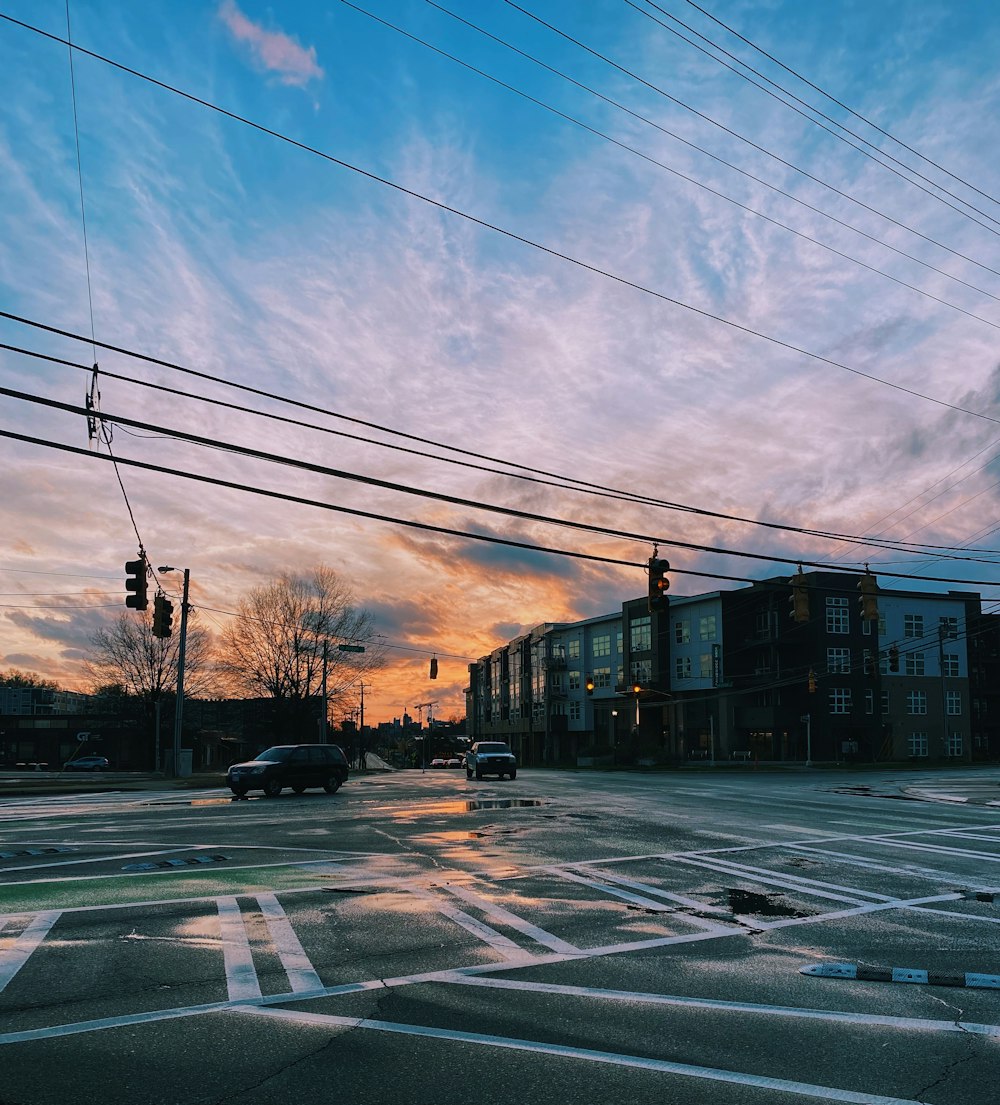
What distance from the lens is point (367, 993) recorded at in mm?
6590

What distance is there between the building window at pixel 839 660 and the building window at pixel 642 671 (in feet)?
53.0

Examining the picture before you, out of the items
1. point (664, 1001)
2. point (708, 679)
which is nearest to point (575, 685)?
point (708, 679)

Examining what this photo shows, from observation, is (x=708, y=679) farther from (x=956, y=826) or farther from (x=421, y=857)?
(x=421, y=857)

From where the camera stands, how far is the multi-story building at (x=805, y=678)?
72.1 meters

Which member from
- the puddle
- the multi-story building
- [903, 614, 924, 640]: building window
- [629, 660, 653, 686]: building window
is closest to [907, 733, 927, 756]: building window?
the multi-story building

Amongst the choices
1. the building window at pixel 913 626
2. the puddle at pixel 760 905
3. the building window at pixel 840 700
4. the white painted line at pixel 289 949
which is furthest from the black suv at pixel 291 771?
the building window at pixel 913 626

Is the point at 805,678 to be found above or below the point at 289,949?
above

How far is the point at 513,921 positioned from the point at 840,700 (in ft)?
228

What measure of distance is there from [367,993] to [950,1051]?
12.5ft

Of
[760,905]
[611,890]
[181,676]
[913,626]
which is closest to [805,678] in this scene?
[913,626]

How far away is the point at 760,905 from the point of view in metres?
10.1

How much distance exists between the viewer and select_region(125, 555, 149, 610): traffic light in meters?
20.8

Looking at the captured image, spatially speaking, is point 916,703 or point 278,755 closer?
point 278,755

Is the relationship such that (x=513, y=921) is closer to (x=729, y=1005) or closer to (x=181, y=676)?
(x=729, y=1005)
